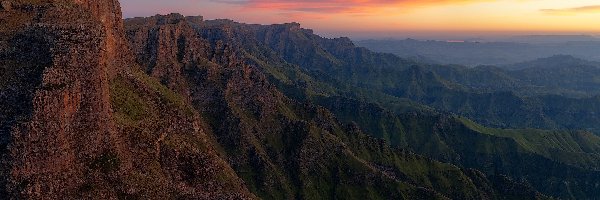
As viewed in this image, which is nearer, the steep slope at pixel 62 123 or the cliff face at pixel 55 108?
the cliff face at pixel 55 108

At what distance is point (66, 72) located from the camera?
378 ft

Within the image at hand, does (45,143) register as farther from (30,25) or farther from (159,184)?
(30,25)

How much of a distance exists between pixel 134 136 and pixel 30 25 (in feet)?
138

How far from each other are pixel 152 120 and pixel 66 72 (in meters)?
68.1

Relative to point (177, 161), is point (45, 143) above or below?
above

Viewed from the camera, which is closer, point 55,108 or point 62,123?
point 55,108

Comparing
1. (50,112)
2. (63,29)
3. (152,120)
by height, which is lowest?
(152,120)

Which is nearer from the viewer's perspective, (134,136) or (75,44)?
(75,44)

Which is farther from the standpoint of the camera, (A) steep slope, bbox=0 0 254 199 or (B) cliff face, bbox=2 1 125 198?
(A) steep slope, bbox=0 0 254 199

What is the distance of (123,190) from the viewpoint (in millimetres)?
119562

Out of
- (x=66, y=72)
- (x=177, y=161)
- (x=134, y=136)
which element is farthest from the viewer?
(x=177, y=161)

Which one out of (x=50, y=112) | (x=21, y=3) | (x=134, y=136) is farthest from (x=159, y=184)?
(x=21, y=3)

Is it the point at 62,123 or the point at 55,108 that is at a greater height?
the point at 55,108

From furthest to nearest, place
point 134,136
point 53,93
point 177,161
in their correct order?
point 177,161 < point 134,136 < point 53,93
